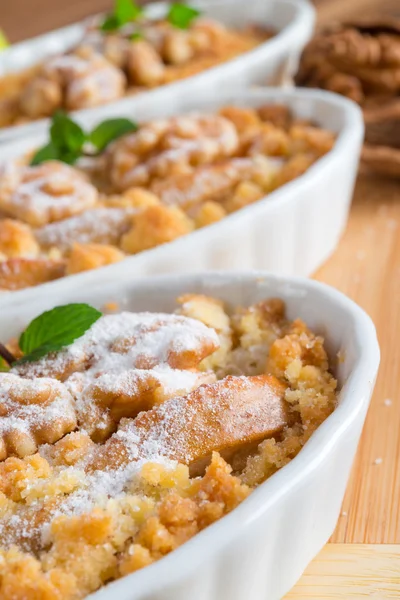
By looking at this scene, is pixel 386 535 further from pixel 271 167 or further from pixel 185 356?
pixel 271 167

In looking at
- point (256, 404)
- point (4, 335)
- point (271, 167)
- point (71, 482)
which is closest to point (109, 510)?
point (71, 482)

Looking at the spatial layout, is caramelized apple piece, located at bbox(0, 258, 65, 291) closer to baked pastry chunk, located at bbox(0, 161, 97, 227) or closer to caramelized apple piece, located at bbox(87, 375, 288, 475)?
baked pastry chunk, located at bbox(0, 161, 97, 227)

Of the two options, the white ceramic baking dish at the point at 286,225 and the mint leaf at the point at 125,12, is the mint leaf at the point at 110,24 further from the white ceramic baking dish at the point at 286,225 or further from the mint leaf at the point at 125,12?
the white ceramic baking dish at the point at 286,225

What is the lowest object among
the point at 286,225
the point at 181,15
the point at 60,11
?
the point at 60,11

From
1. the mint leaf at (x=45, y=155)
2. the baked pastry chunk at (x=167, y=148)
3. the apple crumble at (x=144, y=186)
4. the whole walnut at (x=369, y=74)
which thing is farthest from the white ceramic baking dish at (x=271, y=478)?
the whole walnut at (x=369, y=74)

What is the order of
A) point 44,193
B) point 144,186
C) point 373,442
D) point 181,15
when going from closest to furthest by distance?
point 373,442
point 44,193
point 144,186
point 181,15

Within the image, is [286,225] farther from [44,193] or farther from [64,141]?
[64,141]

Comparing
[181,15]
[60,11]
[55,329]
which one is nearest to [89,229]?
[55,329]
